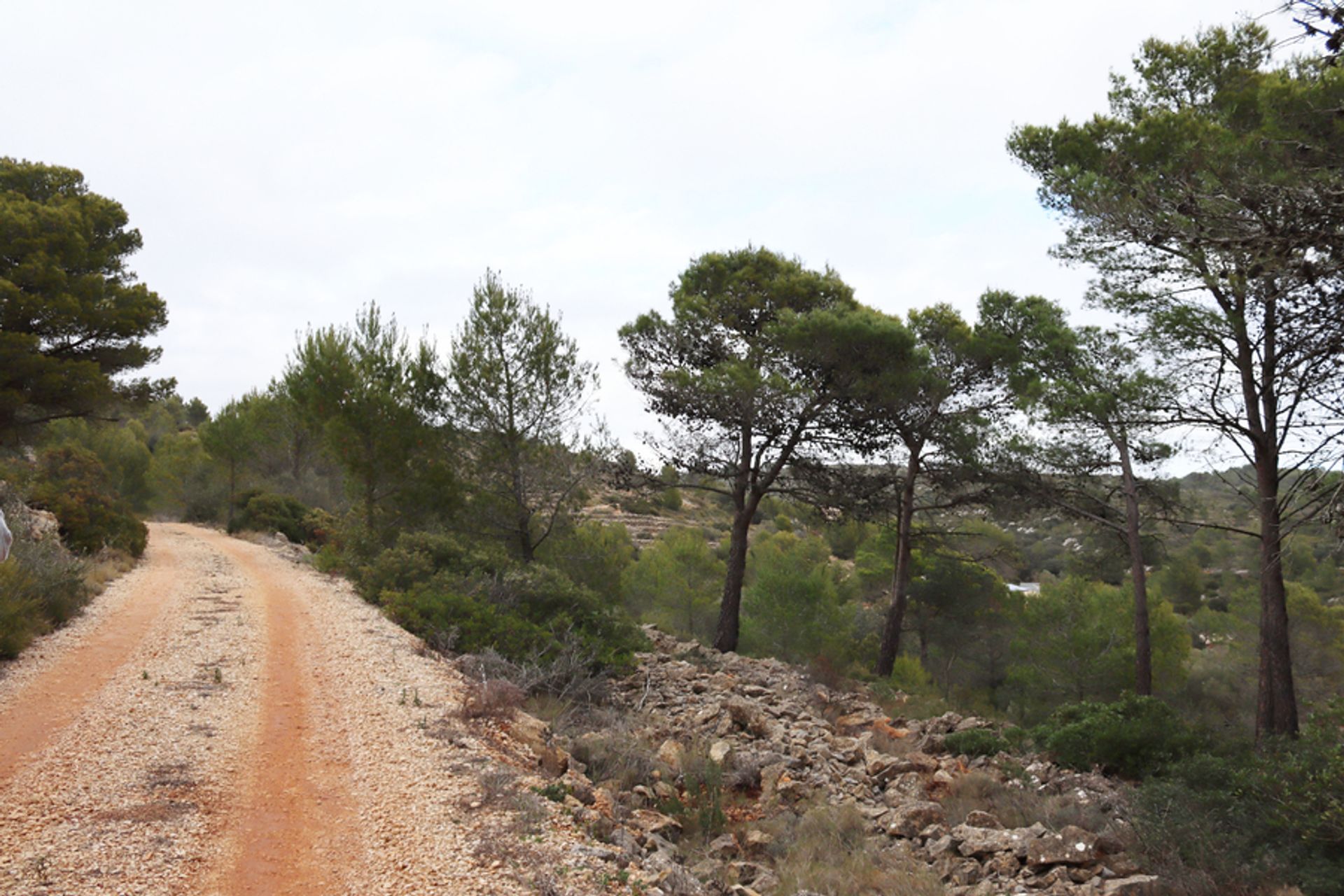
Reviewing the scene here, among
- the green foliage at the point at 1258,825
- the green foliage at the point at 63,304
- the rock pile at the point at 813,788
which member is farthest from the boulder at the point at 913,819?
the green foliage at the point at 63,304

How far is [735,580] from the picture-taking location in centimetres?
1884

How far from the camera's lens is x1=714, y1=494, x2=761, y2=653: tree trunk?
1864 cm

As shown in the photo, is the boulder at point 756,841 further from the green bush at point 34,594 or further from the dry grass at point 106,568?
the dry grass at point 106,568

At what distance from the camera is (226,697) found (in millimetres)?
8445

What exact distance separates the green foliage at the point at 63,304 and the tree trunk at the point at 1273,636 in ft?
79.1

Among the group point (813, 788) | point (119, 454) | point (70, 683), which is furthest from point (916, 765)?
point (119, 454)

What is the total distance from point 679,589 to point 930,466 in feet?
36.3

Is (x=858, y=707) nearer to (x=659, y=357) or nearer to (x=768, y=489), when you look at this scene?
(x=768, y=489)

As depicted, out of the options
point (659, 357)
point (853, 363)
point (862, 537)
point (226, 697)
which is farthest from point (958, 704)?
point (862, 537)

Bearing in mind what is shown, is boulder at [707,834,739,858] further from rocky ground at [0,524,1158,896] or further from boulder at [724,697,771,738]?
boulder at [724,697,771,738]

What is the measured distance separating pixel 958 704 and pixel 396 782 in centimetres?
1465

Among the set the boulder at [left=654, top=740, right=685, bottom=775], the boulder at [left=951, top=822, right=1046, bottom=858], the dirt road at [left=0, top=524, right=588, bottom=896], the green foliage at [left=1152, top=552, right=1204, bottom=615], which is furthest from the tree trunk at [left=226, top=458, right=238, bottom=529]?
the green foliage at [left=1152, top=552, right=1204, bottom=615]

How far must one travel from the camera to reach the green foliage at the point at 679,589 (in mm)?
26625

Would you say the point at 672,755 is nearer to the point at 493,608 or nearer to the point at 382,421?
the point at 493,608
